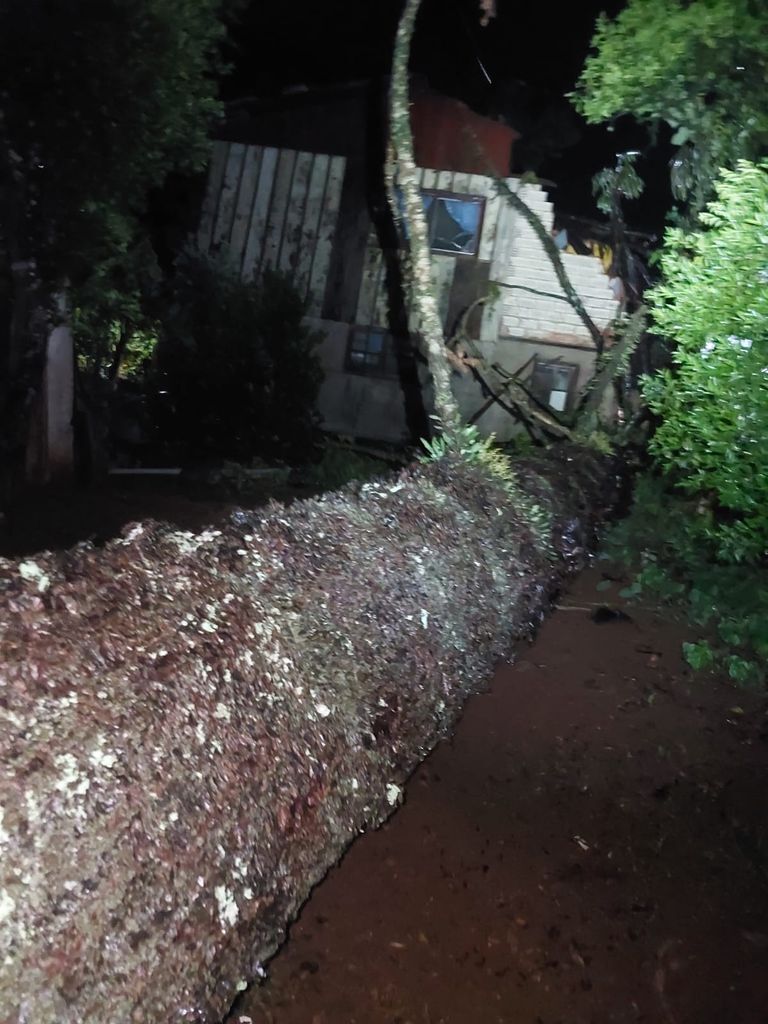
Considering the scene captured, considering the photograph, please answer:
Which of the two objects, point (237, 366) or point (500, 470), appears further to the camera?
point (237, 366)

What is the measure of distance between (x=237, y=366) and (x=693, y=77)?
5.40 metres

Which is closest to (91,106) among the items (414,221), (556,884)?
(414,221)

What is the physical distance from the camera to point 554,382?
10.8 meters

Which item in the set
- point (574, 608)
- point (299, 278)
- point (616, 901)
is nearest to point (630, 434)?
point (574, 608)

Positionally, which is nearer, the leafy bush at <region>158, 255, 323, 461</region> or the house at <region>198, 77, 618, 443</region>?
Result: the leafy bush at <region>158, 255, 323, 461</region>

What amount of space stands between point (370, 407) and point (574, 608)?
5946 millimetres

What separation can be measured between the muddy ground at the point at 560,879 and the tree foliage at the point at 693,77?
545 cm

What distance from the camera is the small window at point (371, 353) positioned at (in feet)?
36.0

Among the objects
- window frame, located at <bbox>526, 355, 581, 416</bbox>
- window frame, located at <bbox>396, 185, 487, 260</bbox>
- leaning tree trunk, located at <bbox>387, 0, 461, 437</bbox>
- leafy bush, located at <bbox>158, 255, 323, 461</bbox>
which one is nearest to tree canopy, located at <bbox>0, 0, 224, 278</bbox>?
leaning tree trunk, located at <bbox>387, 0, 461, 437</bbox>

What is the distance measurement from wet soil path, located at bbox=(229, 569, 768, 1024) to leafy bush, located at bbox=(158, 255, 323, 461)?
5.51 metres

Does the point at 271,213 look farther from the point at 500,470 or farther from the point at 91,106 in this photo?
the point at 500,470

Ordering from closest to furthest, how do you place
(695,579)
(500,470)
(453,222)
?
(500,470)
(695,579)
(453,222)

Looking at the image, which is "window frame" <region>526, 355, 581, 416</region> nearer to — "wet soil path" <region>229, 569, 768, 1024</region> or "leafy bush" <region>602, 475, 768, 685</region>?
"leafy bush" <region>602, 475, 768, 685</region>

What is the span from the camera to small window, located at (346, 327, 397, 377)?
10977mm
